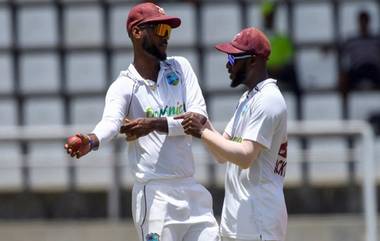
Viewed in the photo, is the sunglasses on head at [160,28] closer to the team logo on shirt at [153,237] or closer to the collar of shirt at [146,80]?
the collar of shirt at [146,80]

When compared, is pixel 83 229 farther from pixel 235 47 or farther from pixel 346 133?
pixel 235 47

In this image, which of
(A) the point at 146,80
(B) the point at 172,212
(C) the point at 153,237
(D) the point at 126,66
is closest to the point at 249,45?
(A) the point at 146,80

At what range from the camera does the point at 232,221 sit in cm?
676

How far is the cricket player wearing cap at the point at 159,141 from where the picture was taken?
680cm

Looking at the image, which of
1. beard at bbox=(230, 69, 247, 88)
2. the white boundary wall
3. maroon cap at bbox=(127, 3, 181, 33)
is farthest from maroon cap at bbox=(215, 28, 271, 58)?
the white boundary wall

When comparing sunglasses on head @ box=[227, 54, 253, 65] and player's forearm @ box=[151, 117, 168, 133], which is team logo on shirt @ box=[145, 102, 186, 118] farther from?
sunglasses on head @ box=[227, 54, 253, 65]

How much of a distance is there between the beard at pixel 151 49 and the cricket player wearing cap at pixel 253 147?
318mm

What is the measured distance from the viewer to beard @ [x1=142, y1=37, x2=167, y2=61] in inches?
271

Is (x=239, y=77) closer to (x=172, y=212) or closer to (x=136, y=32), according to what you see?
(x=136, y=32)

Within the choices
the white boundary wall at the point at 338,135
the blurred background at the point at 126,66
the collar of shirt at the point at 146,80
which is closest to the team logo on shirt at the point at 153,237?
the collar of shirt at the point at 146,80

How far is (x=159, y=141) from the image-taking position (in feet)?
22.6

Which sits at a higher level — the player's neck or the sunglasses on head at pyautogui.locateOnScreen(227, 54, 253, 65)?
the sunglasses on head at pyautogui.locateOnScreen(227, 54, 253, 65)

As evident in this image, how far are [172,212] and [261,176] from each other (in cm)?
49

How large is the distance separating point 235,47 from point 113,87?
25.9 inches
